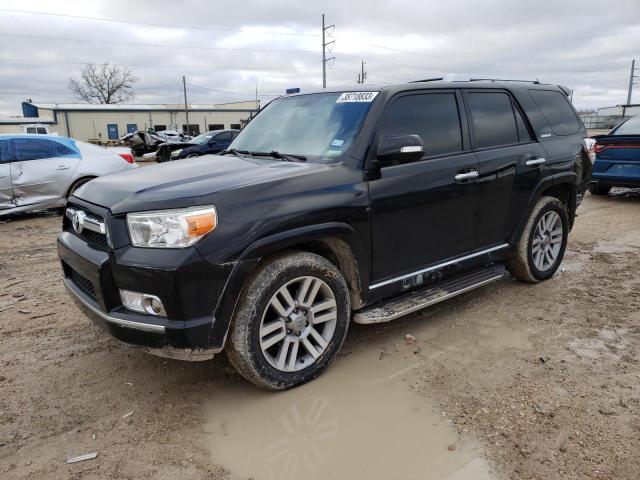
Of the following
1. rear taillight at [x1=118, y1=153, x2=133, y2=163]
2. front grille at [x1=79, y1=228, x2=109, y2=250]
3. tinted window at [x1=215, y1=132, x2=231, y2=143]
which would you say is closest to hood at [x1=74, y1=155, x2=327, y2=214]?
front grille at [x1=79, y1=228, x2=109, y2=250]

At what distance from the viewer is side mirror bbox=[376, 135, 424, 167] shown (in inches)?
129

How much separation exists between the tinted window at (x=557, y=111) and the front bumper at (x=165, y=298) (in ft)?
12.6

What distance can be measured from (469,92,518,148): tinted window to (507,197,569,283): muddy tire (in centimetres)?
82

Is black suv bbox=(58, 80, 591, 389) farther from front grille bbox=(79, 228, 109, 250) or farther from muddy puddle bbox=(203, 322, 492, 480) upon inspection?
muddy puddle bbox=(203, 322, 492, 480)

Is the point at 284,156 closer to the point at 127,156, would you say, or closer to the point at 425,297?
the point at 425,297

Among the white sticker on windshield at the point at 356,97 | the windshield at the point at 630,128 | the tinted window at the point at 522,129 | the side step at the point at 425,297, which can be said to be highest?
the white sticker on windshield at the point at 356,97

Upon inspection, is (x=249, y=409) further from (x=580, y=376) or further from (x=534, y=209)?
(x=534, y=209)

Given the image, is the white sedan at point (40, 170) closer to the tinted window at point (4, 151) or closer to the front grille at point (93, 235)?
the tinted window at point (4, 151)

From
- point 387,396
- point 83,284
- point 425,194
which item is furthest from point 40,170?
point 387,396

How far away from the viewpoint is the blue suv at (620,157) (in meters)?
9.42

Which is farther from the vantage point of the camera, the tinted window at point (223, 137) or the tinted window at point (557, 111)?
the tinted window at point (223, 137)

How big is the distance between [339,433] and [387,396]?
0.49 meters

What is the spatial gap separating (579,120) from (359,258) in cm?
353

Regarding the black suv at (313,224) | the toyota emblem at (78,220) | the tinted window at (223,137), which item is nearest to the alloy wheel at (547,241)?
the black suv at (313,224)
